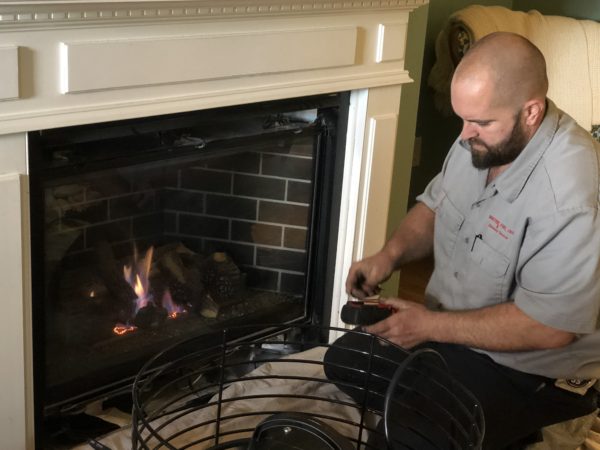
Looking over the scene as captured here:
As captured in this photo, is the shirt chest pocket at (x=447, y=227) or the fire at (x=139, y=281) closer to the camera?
the shirt chest pocket at (x=447, y=227)

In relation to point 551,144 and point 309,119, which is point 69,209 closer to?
point 309,119

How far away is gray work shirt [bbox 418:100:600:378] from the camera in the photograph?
5.21 feet

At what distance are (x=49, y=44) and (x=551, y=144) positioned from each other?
2.94 ft

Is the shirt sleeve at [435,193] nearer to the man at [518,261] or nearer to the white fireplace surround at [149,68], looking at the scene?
the man at [518,261]

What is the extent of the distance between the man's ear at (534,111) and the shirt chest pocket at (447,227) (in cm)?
27

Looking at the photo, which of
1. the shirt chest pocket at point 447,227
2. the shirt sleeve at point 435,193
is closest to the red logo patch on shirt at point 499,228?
the shirt chest pocket at point 447,227

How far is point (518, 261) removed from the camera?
1.69m

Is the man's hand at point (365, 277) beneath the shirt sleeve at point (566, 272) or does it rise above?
beneath

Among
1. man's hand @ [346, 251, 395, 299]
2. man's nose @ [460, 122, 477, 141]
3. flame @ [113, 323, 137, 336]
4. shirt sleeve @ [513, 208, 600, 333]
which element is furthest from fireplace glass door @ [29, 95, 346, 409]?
shirt sleeve @ [513, 208, 600, 333]

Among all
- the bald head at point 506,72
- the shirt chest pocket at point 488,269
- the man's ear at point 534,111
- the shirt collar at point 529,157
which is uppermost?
the bald head at point 506,72

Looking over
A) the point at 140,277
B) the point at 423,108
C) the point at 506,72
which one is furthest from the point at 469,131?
the point at 423,108

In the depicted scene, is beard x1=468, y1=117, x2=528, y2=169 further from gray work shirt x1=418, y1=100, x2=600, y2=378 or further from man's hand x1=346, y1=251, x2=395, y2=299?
man's hand x1=346, y1=251, x2=395, y2=299

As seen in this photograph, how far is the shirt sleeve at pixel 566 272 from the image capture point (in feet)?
5.18

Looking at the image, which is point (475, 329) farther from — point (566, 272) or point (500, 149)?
point (500, 149)
